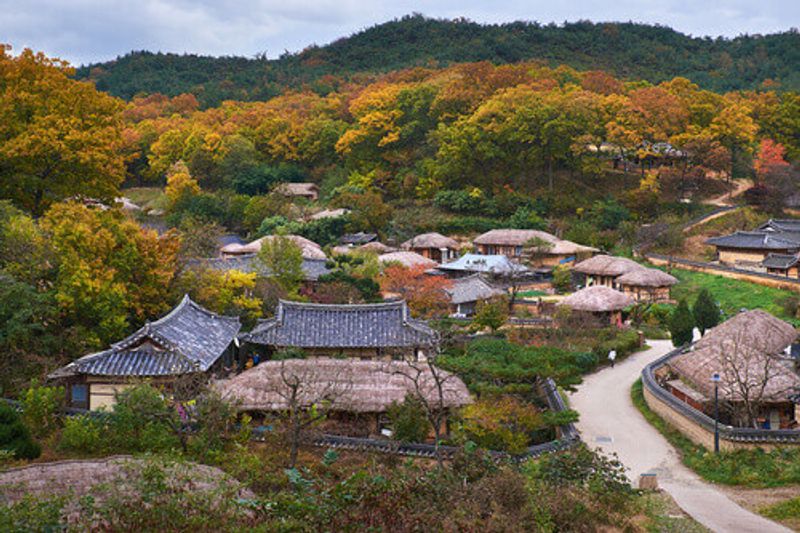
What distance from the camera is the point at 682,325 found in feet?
94.7

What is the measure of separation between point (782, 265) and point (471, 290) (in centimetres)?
1619

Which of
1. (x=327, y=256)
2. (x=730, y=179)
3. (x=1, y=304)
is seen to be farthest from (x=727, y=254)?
(x=1, y=304)

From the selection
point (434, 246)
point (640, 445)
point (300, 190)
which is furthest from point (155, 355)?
point (300, 190)

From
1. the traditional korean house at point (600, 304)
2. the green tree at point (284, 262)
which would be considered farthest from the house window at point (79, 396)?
the traditional korean house at point (600, 304)

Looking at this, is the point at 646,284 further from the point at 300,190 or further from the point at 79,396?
the point at 300,190

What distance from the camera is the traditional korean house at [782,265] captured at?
3825cm

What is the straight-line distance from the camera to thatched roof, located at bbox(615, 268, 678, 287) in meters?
37.1

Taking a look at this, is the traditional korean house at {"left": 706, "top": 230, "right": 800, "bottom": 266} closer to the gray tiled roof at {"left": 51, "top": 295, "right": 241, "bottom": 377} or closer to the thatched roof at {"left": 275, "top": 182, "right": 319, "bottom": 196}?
the thatched roof at {"left": 275, "top": 182, "right": 319, "bottom": 196}

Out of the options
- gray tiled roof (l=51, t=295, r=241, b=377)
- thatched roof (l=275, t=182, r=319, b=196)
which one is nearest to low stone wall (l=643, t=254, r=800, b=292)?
thatched roof (l=275, t=182, r=319, b=196)

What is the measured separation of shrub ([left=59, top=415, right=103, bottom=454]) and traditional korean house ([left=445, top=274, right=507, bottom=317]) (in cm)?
2123

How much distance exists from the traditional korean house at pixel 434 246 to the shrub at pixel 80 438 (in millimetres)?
32249

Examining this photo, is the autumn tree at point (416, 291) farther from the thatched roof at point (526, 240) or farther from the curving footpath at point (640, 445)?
the thatched roof at point (526, 240)

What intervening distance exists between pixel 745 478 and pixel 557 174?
4130cm

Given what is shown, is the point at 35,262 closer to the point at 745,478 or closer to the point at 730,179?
the point at 745,478
